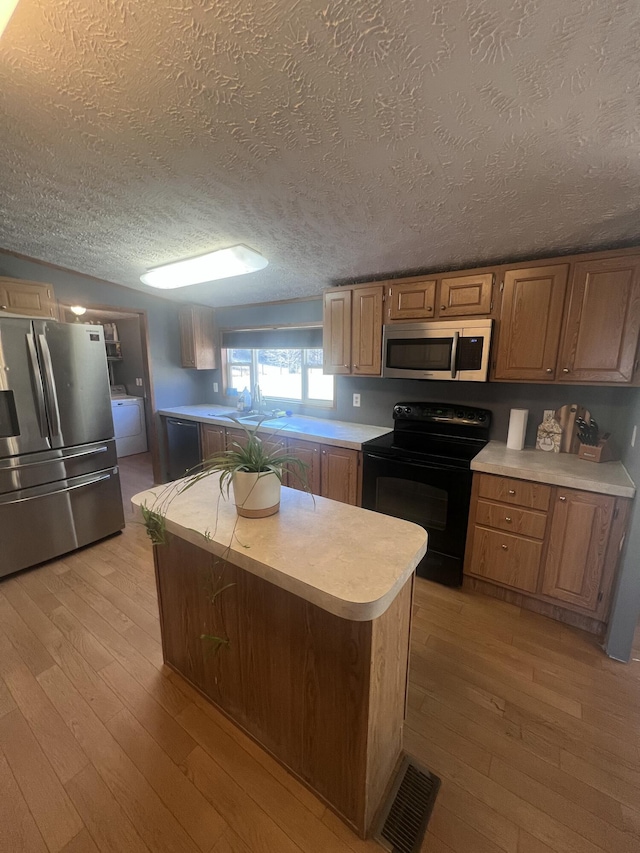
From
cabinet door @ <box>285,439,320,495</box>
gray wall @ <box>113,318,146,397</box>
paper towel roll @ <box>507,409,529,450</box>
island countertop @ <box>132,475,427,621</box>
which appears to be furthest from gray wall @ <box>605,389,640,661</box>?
gray wall @ <box>113,318,146,397</box>

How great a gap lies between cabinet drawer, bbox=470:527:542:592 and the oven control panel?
0.87m

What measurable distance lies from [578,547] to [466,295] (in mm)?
1735

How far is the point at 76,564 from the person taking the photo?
8.54ft

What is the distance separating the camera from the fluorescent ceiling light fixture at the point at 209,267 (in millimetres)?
2299

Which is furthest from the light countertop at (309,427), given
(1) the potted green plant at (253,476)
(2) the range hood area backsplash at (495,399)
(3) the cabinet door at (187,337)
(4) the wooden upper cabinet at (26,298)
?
(4) the wooden upper cabinet at (26,298)

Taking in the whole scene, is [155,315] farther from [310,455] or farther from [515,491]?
[515,491]

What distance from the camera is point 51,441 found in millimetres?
2518

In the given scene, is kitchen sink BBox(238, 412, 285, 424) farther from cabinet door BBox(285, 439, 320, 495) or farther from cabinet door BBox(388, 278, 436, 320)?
cabinet door BBox(388, 278, 436, 320)

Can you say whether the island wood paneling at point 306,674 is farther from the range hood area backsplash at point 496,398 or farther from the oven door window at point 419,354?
the range hood area backsplash at point 496,398

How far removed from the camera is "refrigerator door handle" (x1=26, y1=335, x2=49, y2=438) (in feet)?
7.63

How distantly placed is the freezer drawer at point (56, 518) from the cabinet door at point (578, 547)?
339cm

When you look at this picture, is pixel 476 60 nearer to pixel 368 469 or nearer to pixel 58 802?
pixel 368 469

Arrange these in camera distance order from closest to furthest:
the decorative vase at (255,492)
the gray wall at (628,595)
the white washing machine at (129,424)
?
the decorative vase at (255,492) < the gray wall at (628,595) < the white washing machine at (129,424)

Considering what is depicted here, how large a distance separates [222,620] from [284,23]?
1921mm
